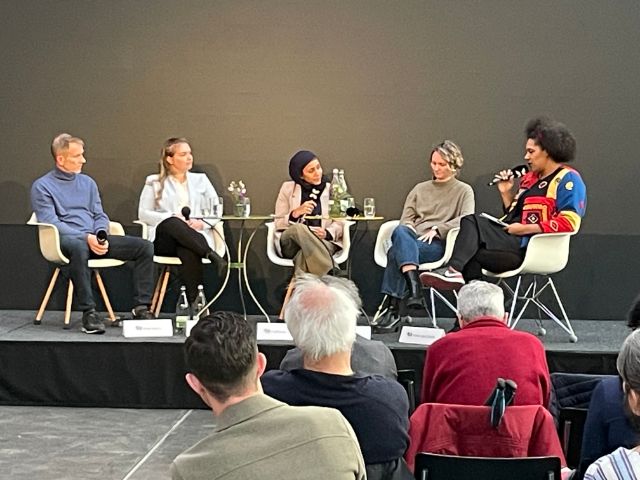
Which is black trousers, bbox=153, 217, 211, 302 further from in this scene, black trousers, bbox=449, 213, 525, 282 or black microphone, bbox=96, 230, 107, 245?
black trousers, bbox=449, 213, 525, 282

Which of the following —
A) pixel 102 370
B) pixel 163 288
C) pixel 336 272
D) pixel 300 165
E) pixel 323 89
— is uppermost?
pixel 323 89

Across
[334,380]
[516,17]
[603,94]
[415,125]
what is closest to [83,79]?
[415,125]

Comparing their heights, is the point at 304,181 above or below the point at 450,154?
below

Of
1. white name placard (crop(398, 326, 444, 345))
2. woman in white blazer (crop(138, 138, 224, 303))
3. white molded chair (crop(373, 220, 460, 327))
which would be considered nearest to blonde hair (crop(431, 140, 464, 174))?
white molded chair (crop(373, 220, 460, 327))

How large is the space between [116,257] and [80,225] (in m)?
0.34

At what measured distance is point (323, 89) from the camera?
21.9 feet

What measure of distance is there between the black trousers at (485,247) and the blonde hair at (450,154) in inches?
23.1

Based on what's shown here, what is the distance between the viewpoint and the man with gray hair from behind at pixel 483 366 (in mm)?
2998

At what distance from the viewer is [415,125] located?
6602 mm

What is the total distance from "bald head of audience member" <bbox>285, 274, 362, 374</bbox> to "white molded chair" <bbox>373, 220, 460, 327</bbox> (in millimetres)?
3097

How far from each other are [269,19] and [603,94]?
2.32m

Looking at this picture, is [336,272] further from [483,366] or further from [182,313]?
[483,366]

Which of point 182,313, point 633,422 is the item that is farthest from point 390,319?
point 633,422

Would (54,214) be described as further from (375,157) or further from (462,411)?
(462,411)
